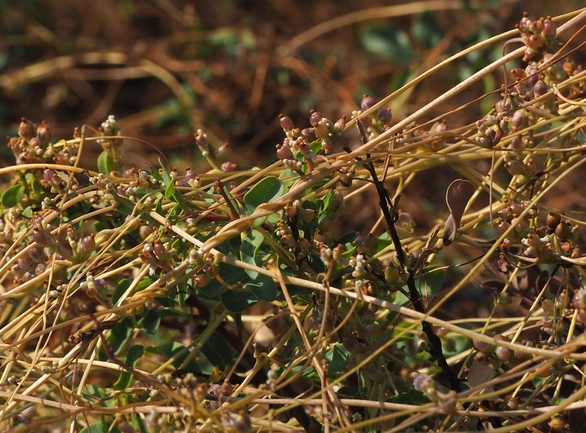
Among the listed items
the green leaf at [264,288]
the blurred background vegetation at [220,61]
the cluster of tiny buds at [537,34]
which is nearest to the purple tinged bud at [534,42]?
the cluster of tiny buds at [537,34]

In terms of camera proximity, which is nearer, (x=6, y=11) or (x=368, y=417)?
(x=368, y=417)

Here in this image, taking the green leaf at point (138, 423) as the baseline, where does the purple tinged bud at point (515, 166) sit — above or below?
above

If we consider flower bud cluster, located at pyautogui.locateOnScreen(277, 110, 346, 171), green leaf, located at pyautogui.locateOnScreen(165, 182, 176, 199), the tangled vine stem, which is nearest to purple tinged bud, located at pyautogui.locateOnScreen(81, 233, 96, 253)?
the tangled vine stem

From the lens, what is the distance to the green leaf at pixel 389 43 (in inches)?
86.4

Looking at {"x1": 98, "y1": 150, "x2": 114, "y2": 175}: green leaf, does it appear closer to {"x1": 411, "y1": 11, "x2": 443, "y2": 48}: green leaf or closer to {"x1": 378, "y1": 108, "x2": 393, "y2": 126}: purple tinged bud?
{"x1": 378, "y1": 108, "x2": 393, "y2": 126}: purple tinged bud

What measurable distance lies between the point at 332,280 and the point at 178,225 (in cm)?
21

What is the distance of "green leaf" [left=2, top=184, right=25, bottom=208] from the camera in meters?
0.98

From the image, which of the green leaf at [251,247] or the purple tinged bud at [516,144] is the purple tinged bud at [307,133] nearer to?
the green leaf at [251,247]

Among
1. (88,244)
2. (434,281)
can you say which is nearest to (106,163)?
(88,244)

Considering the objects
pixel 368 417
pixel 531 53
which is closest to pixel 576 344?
pixel 368 417

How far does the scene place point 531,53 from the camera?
0.88m

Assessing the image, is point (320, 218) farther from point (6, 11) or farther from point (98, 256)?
point (6, 11)

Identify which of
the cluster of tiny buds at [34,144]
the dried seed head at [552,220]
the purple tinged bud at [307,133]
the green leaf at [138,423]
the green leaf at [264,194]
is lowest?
the green leaf at [138,423]

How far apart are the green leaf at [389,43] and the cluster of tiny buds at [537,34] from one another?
133cm
